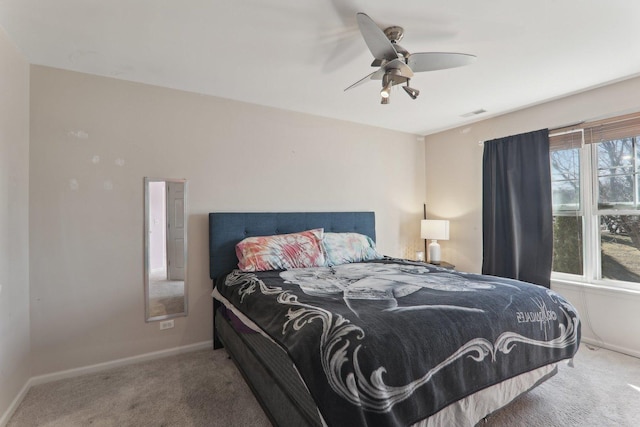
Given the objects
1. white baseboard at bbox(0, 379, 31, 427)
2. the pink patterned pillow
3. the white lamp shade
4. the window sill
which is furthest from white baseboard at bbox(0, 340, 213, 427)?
the window sill

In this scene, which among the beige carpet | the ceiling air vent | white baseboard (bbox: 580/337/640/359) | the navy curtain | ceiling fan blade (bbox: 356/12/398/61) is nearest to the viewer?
ceiling fan blade (bbox: 356/12/398/61)

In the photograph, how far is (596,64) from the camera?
2.40 m

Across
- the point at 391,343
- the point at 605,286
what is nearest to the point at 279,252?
the point at 391,343

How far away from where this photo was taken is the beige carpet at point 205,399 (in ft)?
6.10

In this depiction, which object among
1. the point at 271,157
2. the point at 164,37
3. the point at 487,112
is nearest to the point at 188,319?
the point at 271,157

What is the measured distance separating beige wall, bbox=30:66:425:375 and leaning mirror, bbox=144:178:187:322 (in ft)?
0.22

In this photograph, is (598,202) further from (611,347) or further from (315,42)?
(315,42)

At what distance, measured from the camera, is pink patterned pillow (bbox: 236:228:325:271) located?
2.67m

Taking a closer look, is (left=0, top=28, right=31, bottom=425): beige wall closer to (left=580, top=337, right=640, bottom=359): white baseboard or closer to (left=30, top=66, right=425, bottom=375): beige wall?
(left=30, top=66, right=425, bottom=375): beige wall

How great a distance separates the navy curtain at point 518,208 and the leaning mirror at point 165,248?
3340mm

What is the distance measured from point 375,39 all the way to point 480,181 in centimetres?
271

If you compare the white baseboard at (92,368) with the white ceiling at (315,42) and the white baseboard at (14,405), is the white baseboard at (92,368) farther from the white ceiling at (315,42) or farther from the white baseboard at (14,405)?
the white ceiling at (315,42)

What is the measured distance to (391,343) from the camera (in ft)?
4.16

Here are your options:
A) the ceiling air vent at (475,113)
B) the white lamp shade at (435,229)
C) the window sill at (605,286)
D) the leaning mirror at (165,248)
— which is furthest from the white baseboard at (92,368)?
the ceiling air vent at (475,113)
